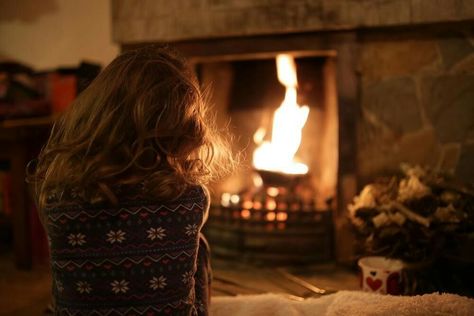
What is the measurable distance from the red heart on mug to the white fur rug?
0.27 metres

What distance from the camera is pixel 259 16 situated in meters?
1.94

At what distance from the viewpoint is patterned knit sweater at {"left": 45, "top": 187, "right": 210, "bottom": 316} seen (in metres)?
0.87

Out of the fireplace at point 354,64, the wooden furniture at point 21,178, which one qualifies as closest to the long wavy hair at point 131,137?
the fireplace at point 354,64

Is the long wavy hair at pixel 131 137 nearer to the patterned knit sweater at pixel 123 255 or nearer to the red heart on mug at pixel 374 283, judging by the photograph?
the patterned knit sweater at pixel 123 255

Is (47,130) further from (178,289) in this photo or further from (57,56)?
(178,289)

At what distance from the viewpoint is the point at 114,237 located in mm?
867

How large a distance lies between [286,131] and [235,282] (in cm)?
73

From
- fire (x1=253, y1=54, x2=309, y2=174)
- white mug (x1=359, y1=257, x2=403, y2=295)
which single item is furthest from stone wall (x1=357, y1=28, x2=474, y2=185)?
white mug (x1=359, y1=257, x2=403, y2=295)

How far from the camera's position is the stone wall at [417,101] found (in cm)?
189

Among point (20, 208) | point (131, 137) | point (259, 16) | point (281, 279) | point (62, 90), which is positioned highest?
point (259, 16)

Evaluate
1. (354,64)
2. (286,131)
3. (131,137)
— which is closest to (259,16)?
(354,64)

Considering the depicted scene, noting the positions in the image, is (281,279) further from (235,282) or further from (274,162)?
(274,162)

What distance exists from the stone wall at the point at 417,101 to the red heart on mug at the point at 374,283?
52 cm

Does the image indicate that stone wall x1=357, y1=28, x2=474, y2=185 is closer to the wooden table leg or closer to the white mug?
the white mug
